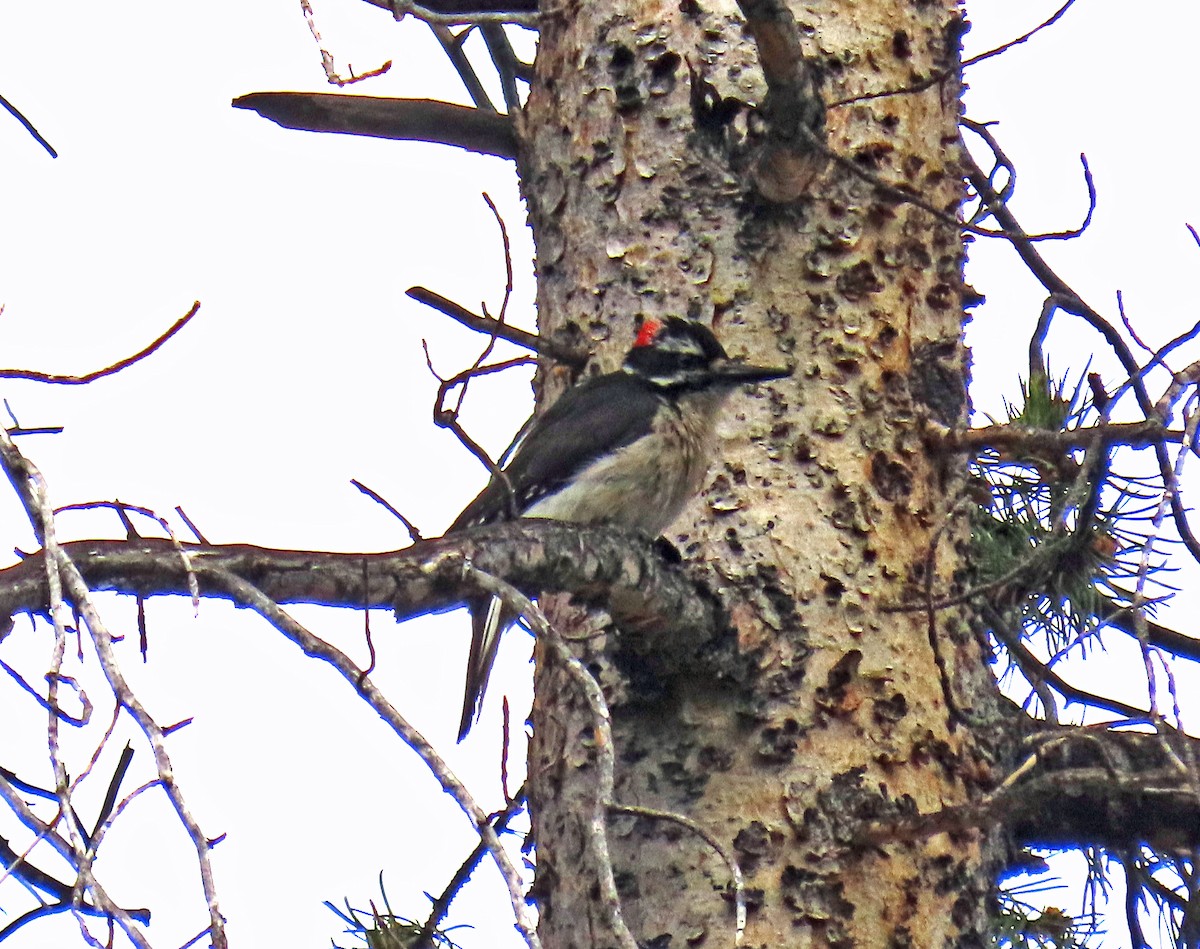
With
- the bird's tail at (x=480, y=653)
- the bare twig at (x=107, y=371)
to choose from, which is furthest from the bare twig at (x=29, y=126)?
the bird's tail at (x=480, y=653)

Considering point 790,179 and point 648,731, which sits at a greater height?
point 790,179

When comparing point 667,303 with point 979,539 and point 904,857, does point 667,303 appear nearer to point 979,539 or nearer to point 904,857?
point 979,539

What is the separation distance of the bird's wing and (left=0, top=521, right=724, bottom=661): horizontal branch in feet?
3.46

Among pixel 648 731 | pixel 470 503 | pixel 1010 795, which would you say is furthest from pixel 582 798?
pixel 470 503

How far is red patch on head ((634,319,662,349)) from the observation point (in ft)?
13.6

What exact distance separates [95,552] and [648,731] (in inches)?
57.6

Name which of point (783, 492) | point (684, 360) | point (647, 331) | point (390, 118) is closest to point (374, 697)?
point (783, 492)

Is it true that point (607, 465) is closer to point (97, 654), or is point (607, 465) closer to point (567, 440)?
point (567, 440)

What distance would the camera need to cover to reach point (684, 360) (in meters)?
4.40

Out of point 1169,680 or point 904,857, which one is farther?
point 904,857

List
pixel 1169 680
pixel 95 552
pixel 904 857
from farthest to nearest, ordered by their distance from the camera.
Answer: pixel 904 857 < pixel 1169 680 < pixel 95 552

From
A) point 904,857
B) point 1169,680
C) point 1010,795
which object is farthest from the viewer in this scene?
point 904,857

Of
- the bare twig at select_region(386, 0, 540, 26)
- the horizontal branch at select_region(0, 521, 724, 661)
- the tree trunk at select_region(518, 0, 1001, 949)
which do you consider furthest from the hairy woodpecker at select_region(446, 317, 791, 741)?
the horizontal branch at select_region(0, 521, 724, 661)

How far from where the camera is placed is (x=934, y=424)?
4008 millimetres
